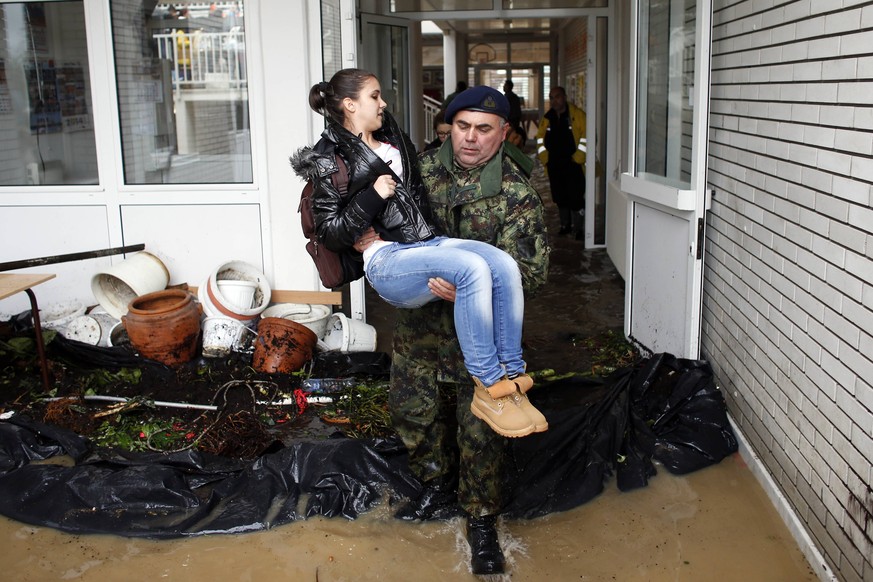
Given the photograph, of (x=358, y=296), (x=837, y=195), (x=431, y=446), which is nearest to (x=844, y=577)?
(x=837, y=195)

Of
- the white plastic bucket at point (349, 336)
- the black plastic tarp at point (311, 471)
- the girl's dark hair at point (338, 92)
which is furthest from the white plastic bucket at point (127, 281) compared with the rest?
the girl's dark hair at point (338, 92)

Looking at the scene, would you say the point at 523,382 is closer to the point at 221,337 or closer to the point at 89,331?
the point at 221,337

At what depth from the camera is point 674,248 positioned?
15.9 ft

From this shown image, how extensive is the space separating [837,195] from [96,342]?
463 cm

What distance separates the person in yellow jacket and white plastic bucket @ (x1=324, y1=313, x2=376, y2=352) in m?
4.70

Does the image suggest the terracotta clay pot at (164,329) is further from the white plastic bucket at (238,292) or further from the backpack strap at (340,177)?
the backpack strap at (340,177)

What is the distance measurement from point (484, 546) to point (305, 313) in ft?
9.42

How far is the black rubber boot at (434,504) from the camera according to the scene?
373 cm

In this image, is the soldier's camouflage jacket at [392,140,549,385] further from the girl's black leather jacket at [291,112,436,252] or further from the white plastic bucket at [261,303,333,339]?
the white plastic bucket at [261,303,333,339]

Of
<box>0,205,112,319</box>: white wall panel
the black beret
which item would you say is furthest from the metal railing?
the black beret

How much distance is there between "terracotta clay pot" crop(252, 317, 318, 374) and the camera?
539 cm

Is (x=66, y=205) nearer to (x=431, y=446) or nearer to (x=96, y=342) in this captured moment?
(x=96, y=342)

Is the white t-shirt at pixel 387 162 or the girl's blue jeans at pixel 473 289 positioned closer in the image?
the girl's blue jeans at pixel 473 289

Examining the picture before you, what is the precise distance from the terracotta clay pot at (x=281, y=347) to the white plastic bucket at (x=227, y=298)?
0.26 meters
